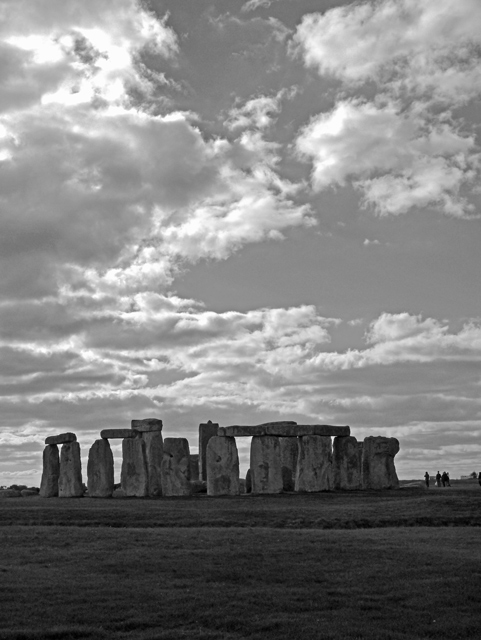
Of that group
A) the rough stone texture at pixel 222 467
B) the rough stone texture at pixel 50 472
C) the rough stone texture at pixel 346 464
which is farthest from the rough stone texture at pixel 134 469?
the rough stone texture at pixel 346 464

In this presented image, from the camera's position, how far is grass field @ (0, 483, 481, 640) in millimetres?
12844

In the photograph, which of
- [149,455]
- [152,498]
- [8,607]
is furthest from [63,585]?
[149,455]

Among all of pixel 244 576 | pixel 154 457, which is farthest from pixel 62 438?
pixel 244 576

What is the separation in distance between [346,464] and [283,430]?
3.47 meters

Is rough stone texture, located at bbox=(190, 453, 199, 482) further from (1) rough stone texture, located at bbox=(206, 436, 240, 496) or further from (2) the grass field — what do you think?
(2) the grass field

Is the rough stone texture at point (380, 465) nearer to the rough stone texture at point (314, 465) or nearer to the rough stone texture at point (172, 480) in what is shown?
the rough stone texture at point (314, 465)

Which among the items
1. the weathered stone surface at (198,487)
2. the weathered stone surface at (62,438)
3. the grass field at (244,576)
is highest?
the weathered stone surface at (62,438)

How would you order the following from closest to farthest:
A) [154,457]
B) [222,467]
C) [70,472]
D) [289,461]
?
[222,467]
[154,457]
[70,472]
[289,461]

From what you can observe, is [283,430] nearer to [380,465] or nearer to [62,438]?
[380,465]

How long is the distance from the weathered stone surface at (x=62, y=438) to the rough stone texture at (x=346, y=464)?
1231 centimetres

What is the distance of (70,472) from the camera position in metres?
41.5

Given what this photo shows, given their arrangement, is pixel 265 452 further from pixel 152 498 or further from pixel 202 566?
pixel 202 566

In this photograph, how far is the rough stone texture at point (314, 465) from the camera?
38.9 metres

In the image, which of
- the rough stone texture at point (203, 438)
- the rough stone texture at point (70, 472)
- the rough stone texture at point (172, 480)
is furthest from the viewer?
the rough stone texture at point (203, 438)
